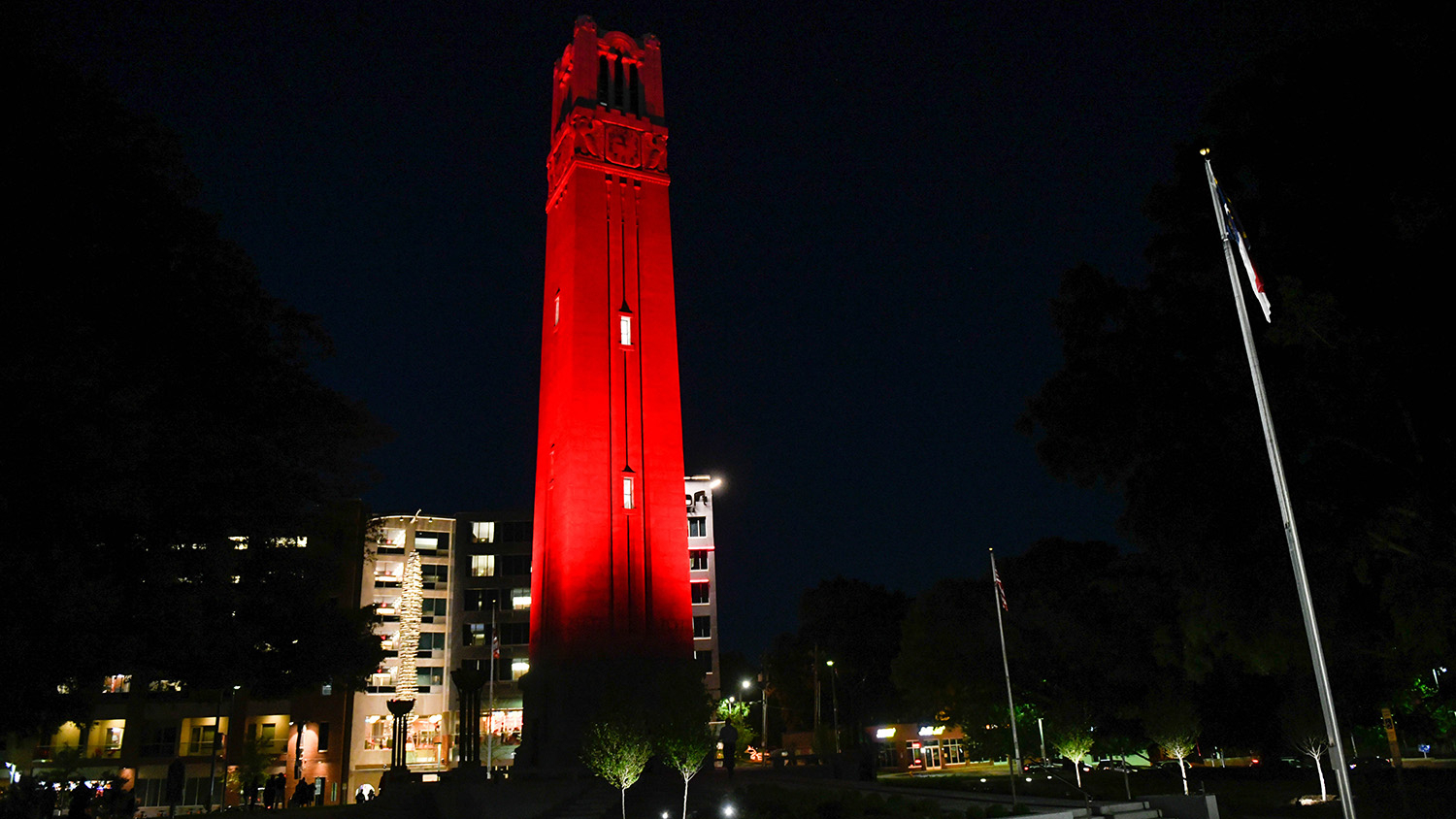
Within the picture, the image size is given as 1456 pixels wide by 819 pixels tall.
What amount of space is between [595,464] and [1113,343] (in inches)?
861

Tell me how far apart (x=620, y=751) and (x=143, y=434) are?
55.0ft

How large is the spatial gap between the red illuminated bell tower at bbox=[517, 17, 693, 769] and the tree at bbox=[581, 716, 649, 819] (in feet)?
27.3

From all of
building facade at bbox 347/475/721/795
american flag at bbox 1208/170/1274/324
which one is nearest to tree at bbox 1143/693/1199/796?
american flag at bbox 1208/170/1274/324

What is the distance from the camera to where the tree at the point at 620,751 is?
2811cm

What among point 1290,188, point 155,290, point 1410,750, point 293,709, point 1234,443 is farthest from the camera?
point 1410,750

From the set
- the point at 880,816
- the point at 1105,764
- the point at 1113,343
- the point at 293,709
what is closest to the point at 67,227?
the point at 880,816

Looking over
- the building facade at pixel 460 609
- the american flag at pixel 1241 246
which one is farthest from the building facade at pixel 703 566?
the american flag at pixel 1241 246

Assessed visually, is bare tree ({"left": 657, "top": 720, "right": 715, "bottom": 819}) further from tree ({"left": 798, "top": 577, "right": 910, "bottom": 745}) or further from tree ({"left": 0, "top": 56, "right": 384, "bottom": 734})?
tree ({"left": 798, "top": 577, "right": 910, "bottom": 745})

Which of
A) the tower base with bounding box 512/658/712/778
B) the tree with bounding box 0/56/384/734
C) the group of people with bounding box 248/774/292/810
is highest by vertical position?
the tree with bounding box 0/56/384/734

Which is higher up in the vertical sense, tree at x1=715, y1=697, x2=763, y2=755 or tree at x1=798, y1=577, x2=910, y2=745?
tree at x1=798, y1=577, x2=910, y2=745

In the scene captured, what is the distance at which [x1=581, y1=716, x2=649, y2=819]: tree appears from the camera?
28.1m

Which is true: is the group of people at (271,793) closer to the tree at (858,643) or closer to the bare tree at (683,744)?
the bare tree at (683,744)

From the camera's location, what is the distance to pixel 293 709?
6438 centimetres

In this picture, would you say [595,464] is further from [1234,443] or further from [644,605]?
[1234,443]
